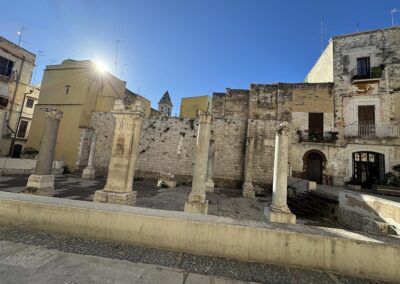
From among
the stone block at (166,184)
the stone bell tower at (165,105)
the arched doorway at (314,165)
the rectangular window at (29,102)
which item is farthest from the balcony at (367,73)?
the rectangular window at (29,102)

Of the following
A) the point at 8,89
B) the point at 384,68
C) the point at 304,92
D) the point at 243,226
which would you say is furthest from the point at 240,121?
the point at 8,89

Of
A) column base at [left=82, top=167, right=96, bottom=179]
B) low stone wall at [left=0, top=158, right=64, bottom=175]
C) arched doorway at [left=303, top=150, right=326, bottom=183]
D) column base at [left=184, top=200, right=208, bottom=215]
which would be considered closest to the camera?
column base at [left=184, top=200, right=208, bottom=215]

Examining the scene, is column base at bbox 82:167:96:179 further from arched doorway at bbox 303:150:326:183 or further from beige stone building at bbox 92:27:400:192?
arched doorway at bbox 303:150:326:183

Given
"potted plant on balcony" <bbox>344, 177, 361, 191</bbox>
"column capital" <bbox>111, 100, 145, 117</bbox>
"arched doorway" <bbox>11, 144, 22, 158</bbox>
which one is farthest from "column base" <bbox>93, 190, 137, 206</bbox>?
"arched doorway" <bbox>11, 144, 22, 158</bbox>

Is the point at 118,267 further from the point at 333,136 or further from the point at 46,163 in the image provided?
the point at 333,136

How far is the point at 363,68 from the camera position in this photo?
13.9 m

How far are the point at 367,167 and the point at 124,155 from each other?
1576 cm

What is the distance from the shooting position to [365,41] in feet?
45.4

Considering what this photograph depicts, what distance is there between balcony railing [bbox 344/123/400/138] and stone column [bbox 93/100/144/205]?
1472 centimetres

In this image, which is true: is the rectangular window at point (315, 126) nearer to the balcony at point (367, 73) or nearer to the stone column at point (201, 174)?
the balcony at point (367, 73)

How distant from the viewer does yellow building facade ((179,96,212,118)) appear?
23.7 metres

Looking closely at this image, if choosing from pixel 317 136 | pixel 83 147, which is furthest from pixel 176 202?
pixel 317 136

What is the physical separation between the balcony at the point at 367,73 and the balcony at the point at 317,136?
4.39m

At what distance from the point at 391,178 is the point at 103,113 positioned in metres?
19.6
